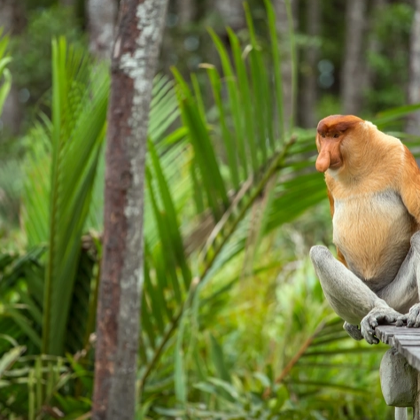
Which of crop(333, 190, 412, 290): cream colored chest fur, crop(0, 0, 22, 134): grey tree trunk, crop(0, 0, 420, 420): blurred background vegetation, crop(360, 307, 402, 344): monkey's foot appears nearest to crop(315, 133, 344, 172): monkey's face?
crop(333, 190, 412, 290): cream colored chest fur

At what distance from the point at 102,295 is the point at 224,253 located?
0.58 m

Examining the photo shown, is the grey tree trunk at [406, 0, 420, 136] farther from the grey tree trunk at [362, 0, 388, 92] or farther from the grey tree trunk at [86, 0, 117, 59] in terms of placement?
the grey tree trunk at [362, 0, 388, 92]

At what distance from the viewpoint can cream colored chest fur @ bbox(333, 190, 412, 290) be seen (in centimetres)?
170

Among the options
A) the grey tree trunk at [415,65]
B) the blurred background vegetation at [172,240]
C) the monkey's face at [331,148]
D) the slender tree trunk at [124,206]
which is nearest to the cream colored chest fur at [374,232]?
the monkey's face at [331,148]

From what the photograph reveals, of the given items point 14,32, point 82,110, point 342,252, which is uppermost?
point 14,32

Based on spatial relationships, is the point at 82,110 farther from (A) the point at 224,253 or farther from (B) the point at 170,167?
(A) the point at 224,253

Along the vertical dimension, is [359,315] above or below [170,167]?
below

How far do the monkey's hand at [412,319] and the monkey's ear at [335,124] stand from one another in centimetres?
44

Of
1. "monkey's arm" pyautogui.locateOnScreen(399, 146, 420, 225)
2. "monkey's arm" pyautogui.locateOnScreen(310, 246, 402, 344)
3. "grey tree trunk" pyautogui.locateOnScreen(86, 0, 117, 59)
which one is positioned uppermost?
"grey tree trunk" pyautogui.locateOnScreen(86, 0, 117, 59)

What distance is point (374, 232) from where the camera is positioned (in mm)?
1717

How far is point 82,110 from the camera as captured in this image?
2746 millimetres

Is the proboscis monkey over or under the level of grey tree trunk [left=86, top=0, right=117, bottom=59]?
under

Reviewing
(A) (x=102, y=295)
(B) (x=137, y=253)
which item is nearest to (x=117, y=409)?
(A) (x=102, y=295)

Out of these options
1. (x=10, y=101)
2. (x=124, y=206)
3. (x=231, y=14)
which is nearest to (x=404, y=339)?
(x=124, y=206)
